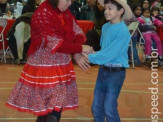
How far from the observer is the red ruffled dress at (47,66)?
3527mm

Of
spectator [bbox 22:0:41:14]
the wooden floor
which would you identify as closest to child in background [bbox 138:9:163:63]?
the wooden floor

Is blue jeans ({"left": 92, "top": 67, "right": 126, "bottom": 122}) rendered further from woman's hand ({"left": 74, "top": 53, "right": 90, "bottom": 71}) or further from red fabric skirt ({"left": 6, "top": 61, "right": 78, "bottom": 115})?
red fabric skirt ({"left": 6, "top": 61, "right": 78, "bottom": 115})

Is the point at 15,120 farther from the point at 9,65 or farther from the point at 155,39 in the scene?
the point at 155,39

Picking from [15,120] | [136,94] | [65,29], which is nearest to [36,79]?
[65,29]

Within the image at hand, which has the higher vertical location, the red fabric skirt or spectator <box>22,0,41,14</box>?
spectator <box>22,0,41,14</box>

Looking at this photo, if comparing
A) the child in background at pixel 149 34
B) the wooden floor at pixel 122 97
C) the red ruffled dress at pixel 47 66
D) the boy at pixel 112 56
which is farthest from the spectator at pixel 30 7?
A: the red ruffled dress at pixel 47 66

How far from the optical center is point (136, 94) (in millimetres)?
6684

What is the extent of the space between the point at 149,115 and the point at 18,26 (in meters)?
4.49

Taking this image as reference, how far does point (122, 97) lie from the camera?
6.42 meters

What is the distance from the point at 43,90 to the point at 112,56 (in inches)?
27.2

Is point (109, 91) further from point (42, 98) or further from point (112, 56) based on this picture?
point (42, 98)

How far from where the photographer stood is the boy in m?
3.71

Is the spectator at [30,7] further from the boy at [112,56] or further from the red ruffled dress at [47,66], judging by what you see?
the red ruffled dress at [47,66]

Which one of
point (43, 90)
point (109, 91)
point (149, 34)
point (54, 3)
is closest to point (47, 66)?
point (43, 90)
